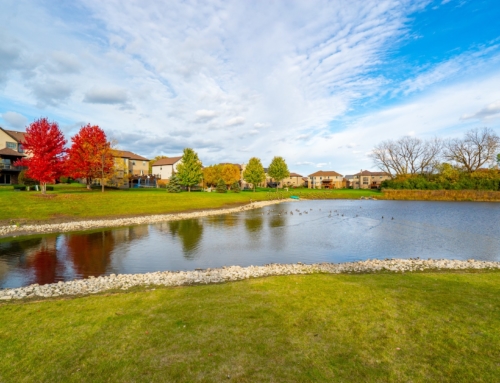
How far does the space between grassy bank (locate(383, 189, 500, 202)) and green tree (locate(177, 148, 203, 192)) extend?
170ft

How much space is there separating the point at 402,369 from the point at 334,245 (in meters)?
16.6

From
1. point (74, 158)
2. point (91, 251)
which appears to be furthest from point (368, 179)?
point (91, 251)

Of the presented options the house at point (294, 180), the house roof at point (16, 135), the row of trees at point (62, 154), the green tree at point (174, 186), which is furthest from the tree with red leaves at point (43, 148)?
the house at point (294, 180)

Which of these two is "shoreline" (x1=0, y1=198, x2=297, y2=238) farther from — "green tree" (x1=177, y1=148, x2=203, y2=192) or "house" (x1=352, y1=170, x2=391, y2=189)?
"house" (x1=352, y1=170, x2=391, y2=189)

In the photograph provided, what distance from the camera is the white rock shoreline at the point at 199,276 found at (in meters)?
10.5

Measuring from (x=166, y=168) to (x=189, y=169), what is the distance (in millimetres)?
25565

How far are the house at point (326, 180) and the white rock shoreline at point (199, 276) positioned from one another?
4838 inches

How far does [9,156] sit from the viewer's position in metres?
50.8

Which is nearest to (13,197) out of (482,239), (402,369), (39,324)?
(39,324)

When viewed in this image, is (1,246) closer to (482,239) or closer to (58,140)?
(58,140)

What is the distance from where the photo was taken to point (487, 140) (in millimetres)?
76688

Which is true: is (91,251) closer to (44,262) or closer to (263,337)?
(44,262)

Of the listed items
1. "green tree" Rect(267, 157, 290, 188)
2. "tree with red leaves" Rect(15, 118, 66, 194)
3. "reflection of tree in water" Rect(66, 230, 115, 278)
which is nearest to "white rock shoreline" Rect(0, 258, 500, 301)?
"reflection of tree in water" Rect(66, 230, 115, 278)

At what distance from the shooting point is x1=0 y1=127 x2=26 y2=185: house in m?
50.0
